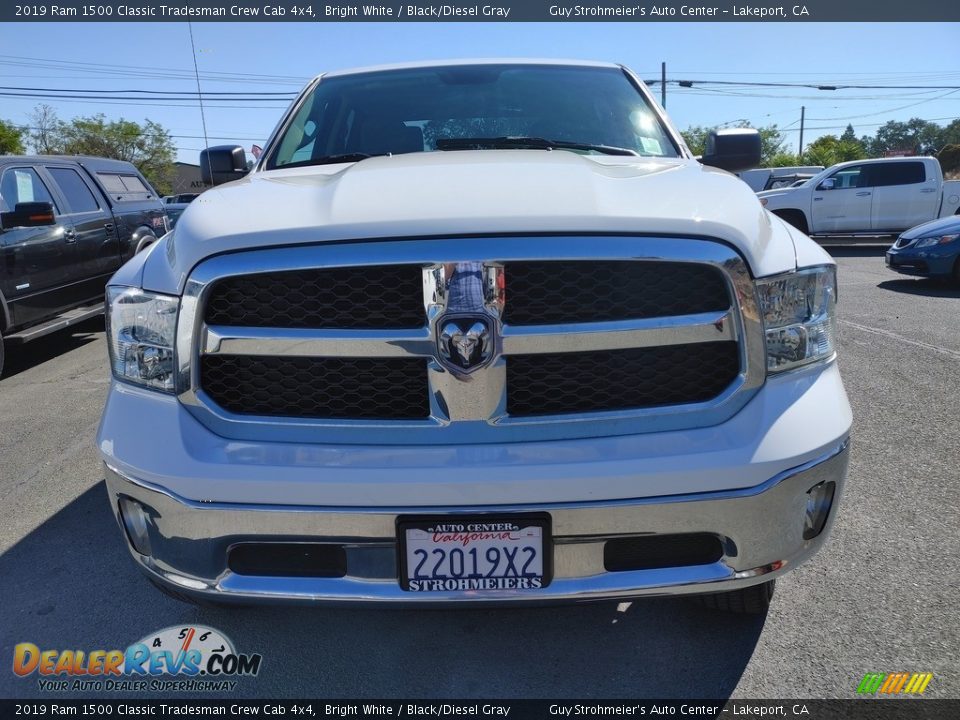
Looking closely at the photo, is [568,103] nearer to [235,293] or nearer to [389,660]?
[235,293]

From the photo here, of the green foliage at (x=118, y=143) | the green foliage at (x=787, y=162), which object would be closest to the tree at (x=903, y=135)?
the green foliage at (x=787, y=162)

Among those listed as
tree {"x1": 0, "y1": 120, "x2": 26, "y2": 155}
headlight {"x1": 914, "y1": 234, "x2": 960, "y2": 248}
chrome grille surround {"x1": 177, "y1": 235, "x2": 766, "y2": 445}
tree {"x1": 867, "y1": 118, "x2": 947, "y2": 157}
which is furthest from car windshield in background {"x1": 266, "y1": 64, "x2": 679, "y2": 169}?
tree {"x1": 867, "y1": 118, "x2": 947, "y2": 157}

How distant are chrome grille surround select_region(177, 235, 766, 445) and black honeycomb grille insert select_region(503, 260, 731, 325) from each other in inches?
1.1

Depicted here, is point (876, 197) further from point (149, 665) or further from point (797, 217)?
point (149, 665)

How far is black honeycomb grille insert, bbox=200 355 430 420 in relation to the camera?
186cm

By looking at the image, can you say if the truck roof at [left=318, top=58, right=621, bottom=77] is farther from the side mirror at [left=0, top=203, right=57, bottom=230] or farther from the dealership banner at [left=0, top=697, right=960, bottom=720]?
the side mirror at [left=0, top=203, right=57, bottom=230]

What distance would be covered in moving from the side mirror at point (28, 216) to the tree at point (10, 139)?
147 feet

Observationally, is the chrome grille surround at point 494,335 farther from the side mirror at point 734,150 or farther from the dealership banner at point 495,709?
the side mirror at point 734,150

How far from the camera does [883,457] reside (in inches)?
147

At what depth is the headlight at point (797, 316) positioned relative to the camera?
187cm

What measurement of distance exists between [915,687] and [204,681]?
2063 millimetres

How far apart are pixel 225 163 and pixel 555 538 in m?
2.71

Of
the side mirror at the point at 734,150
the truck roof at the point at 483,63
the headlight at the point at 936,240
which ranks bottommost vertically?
the headlight at the point at 936,240

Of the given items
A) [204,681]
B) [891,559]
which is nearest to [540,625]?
[204,681]
